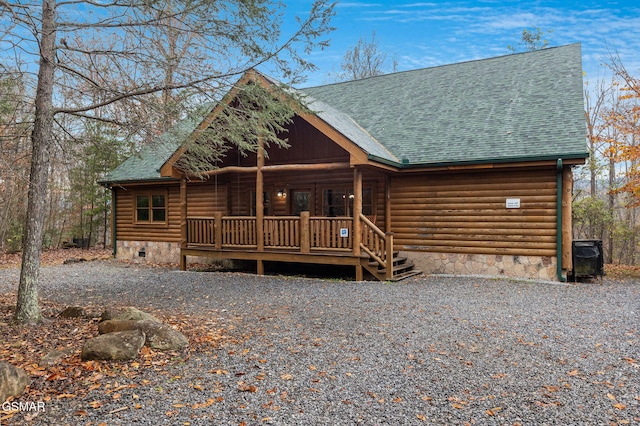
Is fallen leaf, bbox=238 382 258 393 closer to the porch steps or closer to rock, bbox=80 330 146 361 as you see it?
rock, bbox=80 330 146 361

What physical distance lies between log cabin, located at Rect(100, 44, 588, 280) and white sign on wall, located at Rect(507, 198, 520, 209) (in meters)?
0.02

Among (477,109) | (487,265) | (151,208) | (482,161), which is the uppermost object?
(477,109)

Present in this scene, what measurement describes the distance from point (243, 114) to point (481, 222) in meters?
6.36

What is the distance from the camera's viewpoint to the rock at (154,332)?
4.59 m

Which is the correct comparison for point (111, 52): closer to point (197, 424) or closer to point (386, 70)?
point (197, 424)

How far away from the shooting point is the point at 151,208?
15125 mm

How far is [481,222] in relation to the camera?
1005cm

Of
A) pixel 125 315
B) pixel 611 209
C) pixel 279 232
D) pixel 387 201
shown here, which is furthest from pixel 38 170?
pixel 611 209

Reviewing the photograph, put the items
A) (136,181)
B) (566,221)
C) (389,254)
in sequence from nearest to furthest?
(566,221)
(389,254)
(136,181)

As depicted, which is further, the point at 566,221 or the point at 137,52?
the point at 566,221

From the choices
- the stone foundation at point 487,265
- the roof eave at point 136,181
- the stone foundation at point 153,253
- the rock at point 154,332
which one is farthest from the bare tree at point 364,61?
the rock at point 154,332

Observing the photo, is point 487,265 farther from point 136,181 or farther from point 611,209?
point 136,181

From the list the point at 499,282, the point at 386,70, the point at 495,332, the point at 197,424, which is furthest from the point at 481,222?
the point at 386,70

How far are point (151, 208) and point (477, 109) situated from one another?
37.4ft
